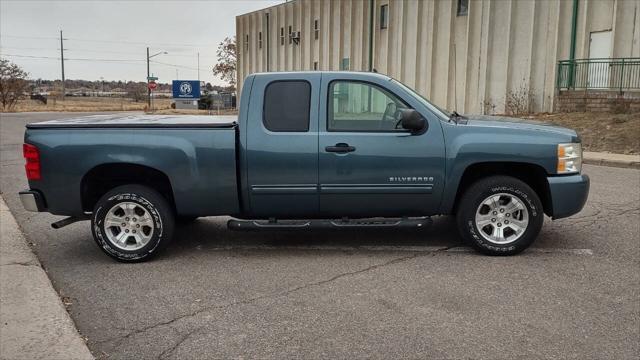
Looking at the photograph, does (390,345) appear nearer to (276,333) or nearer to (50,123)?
(276,333)

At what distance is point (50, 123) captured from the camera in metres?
5.95

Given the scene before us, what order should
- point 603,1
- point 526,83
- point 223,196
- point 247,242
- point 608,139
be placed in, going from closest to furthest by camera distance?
point 223,196 → point 247,242 → point 608,139 → point 603,1 → point 526,83

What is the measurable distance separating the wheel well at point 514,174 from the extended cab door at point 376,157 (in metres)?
0.41

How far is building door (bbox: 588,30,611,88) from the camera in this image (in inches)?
901

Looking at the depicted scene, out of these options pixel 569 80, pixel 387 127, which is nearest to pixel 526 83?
pixel 569 80

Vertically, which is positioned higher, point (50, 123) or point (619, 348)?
point (50, 123)

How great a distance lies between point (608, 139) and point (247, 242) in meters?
14.4

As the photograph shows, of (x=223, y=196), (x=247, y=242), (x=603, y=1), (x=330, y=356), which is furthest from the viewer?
(x=603, y=1)

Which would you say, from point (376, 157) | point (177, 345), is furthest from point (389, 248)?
point (177, 345)

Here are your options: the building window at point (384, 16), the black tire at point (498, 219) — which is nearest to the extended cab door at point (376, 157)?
the black tire at point (498, 219)

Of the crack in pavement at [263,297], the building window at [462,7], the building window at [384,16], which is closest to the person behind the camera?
the crack in pavement at [263,297]

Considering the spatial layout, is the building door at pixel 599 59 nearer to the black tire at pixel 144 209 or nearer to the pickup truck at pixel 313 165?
the pickup truck at pixel 313 165

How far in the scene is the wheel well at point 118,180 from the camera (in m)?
6.03

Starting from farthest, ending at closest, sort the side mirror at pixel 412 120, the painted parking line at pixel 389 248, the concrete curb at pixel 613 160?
the concrete curb at pixel 613 160 < the painted parking line at pixel 389 248 < the side mirror at pixel 412 120
